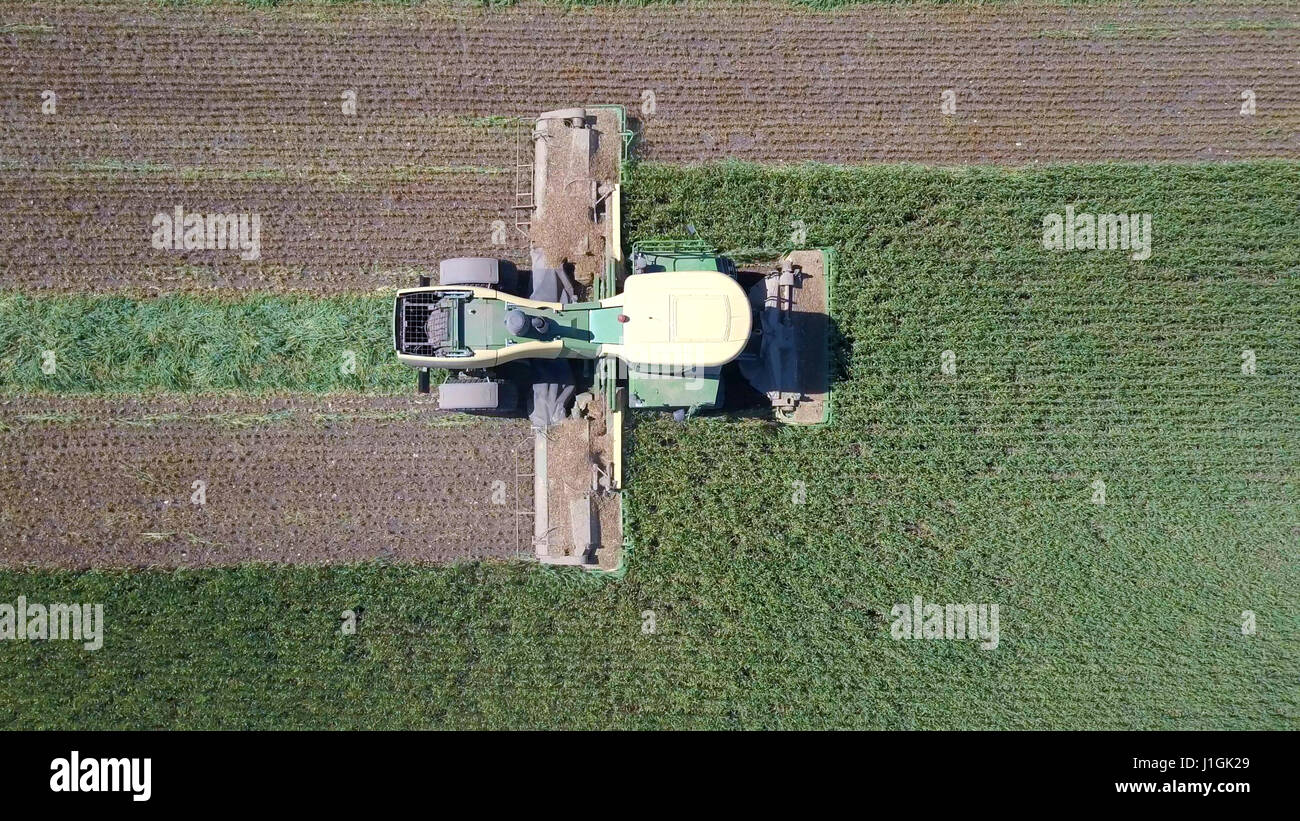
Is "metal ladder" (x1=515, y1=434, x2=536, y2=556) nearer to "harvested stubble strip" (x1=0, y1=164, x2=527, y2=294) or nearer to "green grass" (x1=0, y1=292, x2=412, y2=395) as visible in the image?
"green grass" (x1=0, y1=292, x2=412, y2=395)

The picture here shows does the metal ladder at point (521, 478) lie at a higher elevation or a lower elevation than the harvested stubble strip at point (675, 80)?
lower

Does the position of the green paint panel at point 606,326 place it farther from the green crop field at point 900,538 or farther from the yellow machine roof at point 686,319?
the green crop field at point 900,538

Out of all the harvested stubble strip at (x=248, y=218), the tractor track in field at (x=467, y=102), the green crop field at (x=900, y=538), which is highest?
the tractor track in field at (x=467, y=102)

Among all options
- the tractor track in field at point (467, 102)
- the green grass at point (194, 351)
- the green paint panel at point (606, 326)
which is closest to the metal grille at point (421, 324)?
the green grass at point (194, 351)

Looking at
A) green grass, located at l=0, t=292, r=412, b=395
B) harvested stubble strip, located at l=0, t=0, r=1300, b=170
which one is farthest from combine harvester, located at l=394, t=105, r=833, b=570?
harvested stubble strip, located at l=0, t=0, r=1300, b=170

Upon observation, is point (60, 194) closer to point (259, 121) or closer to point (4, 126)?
point (4, 126)

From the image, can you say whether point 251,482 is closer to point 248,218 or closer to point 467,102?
point 248,218
